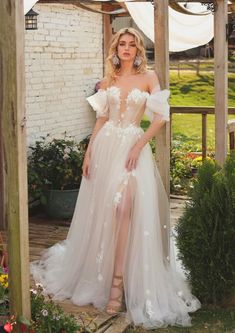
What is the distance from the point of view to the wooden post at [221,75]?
5.07 metres

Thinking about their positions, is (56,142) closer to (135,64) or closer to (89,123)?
(89,123)

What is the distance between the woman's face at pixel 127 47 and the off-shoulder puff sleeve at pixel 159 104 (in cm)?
32

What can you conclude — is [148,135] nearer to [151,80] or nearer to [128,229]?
[151,80]

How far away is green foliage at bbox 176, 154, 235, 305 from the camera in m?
4.23

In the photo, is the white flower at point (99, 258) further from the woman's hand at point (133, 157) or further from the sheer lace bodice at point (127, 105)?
the sheer lace bodice at point (127, 105)

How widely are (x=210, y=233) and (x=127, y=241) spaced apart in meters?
0.59

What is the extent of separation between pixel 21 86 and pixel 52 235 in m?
3.56

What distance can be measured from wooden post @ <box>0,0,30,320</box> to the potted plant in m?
3.72

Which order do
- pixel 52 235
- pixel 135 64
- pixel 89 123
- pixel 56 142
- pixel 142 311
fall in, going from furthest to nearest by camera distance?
1. pixel 89 123
2. pixel 56 142
3. pixel 52 235
4. pixel 135 64
5. pixel 142 311

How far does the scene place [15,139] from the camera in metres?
3.07

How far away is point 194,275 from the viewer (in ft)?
14.4

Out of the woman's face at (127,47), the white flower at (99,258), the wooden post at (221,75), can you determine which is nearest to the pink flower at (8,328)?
the white flower at (99,258)

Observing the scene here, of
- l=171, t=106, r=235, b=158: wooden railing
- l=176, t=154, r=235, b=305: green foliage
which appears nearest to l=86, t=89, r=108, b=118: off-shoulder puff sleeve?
l=176, t=154, r=235, b=305: green foliage

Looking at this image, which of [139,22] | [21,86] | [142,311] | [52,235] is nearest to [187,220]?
[142,311]
